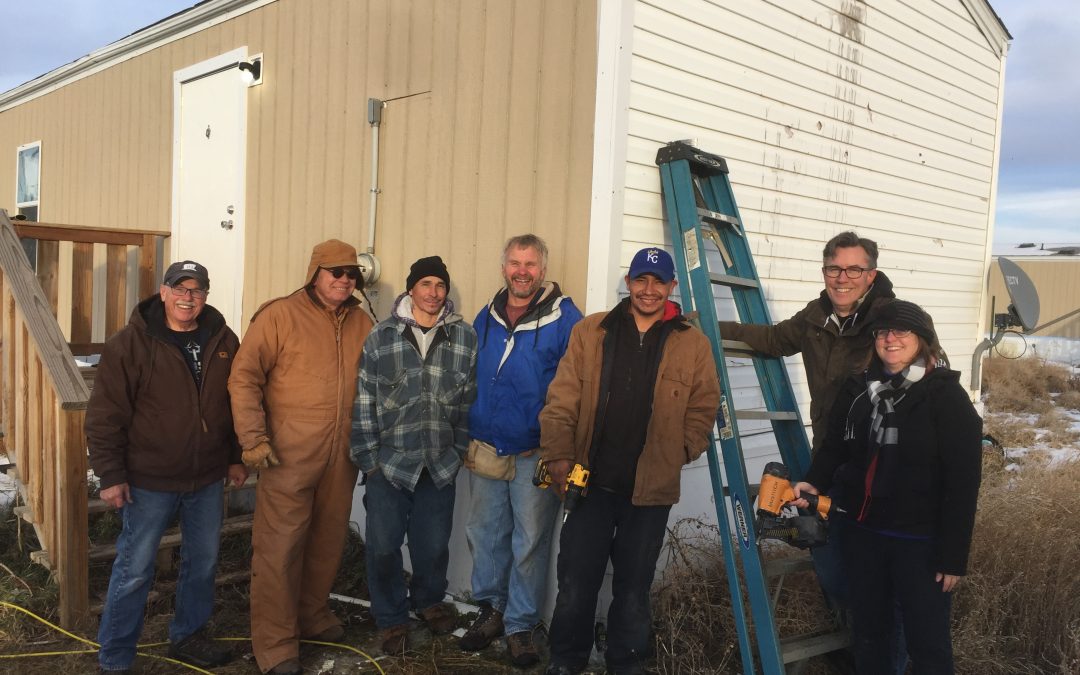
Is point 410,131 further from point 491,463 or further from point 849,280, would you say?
point 849,280

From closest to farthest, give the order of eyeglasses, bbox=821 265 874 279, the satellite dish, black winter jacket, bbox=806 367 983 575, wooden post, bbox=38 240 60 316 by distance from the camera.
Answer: black winter jacket, bbox=806 367 983 575
eyeglasses, bbox=821 265 874 279
wooden post, bbox=38 240 60 316
the satellite dish

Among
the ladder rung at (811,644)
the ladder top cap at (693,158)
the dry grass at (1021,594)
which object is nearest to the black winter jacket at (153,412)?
the ladder top cap at (693,158)

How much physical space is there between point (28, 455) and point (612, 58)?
3746mm

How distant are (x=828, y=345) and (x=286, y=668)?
2.72 meters

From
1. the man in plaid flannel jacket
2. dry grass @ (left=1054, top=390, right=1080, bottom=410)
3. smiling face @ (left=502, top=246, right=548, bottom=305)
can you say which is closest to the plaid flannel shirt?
the man in plaid flannel jacket

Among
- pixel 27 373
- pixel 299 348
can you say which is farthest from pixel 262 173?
pixel 299 348

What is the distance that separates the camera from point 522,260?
12.3 ft

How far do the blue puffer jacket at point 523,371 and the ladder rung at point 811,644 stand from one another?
54.0 inches

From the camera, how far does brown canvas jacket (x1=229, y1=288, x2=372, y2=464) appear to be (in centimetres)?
349

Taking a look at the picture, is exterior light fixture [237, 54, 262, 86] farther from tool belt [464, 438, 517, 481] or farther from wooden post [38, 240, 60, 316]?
tool belt [464, 438, 517, 481]

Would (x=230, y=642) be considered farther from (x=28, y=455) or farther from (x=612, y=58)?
(x=612, y=58)

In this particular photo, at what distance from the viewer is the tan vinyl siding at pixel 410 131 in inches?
163

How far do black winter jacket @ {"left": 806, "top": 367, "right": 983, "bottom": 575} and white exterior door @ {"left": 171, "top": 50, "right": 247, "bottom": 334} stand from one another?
15.6 ft

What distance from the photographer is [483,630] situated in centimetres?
390
